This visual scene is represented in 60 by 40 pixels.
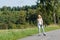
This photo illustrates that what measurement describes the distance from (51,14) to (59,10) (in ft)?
9.00

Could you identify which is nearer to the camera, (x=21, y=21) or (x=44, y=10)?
(x=21, y=21)

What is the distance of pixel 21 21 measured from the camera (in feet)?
199

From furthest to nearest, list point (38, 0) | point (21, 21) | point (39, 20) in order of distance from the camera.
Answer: point (38, 0)
point (21, 21)
point (39, 20)


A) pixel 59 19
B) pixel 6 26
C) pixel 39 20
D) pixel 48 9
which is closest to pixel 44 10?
pixel 48 9

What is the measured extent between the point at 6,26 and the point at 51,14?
20.6 meters

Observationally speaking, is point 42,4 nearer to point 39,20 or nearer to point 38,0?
point 38,0

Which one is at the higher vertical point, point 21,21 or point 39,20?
point 39,20

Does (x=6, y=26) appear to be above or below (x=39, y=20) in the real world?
below

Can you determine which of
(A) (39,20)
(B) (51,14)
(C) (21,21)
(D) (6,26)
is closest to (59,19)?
(B) (51,14)

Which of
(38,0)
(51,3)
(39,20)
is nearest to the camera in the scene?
(39,20)

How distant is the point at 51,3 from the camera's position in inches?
2544

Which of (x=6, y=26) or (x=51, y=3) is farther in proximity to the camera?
(x=51, y=3)

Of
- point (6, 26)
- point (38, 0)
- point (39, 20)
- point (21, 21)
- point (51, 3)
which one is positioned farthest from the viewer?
point (38, 0)

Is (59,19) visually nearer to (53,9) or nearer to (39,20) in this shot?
(53,9)
